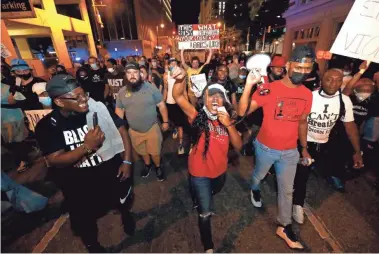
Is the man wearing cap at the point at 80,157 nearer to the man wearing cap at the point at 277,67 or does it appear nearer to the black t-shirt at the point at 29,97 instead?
the black t-shirt at the point at 29,97

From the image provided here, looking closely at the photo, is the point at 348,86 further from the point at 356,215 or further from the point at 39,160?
the point at 39,160

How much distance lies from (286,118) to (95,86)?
622 centimetres

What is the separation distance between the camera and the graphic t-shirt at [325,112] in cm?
304

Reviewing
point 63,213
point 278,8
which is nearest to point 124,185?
point 63,213

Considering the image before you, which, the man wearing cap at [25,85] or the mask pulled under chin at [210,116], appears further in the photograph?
the man wearing cap at [25,85]

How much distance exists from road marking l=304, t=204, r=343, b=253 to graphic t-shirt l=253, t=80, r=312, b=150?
1372 mm

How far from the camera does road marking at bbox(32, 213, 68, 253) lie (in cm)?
298

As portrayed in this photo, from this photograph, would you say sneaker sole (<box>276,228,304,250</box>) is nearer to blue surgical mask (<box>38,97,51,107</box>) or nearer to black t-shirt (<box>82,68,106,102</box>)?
blue surgical mask (<box>38,97,51,107</box>)

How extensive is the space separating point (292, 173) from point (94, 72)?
22.7 ft

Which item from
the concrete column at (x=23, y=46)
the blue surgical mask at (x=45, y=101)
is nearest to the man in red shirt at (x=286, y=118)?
the blue surgical mask at (x=45, y=101)

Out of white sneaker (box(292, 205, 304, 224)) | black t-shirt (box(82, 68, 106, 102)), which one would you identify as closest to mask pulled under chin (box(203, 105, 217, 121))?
white sneaker (box(292, 205, 304, 224))

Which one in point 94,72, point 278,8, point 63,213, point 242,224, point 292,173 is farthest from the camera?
point 278,8

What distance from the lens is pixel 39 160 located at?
554cm

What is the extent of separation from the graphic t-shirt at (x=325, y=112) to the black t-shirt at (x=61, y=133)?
3.15 m
